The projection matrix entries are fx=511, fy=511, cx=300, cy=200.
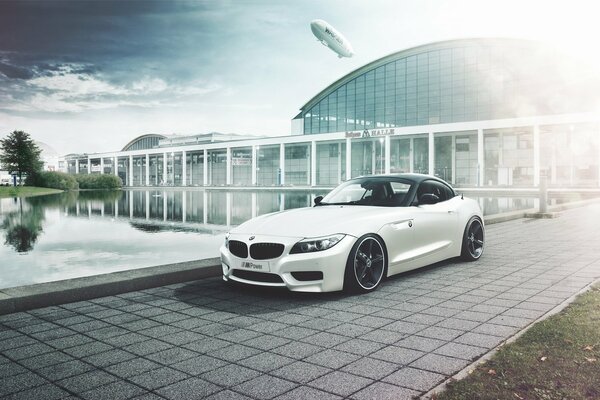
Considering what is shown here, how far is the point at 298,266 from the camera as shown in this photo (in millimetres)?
5688

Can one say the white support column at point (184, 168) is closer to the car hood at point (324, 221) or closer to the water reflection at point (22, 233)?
the water reflection at point (22, 233)

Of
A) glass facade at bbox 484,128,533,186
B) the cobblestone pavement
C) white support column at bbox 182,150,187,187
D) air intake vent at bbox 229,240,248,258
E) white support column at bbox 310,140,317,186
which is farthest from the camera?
white support column at bbox 182,150,187,187

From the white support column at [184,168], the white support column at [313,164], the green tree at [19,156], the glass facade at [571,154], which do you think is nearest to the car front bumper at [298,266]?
the glass facade at [571,154]

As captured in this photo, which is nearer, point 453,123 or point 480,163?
point 480,163

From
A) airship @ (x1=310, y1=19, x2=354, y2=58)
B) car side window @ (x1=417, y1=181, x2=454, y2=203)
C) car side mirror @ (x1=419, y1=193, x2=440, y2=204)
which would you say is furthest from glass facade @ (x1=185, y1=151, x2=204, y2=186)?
car side mirror @ (x1=419, y1=193, x2=440, y2=204)

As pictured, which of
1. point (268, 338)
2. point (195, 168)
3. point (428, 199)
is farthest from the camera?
point (195, 168)

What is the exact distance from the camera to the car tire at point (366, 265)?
598 cm

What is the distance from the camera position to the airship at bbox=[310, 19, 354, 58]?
180 feet

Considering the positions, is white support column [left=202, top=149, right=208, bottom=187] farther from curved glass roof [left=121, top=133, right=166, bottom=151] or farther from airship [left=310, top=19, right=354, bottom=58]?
curved glass roof [left=121, top=133, right=166, bottom=151]

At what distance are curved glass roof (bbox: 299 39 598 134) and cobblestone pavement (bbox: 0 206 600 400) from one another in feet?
191

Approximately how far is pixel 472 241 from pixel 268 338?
5152mm

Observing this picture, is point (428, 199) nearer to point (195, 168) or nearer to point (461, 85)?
point (461, 85)

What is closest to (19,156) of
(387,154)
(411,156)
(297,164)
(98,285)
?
(297,164)

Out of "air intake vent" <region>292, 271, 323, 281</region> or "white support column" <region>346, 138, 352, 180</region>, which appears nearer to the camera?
A: "air intake vent" <region>292, 271, 323, 281</region>
